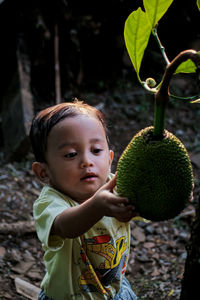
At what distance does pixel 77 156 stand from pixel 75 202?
0.51ft

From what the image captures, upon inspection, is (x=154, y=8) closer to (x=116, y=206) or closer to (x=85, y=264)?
(x=116, y=206)

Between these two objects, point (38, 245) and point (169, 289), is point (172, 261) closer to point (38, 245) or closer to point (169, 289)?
point (169, 289)

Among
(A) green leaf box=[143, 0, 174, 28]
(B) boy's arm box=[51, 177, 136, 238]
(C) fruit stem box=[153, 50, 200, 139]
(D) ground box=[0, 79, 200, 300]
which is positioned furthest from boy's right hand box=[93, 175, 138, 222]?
(D) ground box=[0, 79, 200, 300]

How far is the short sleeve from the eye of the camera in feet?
3.18

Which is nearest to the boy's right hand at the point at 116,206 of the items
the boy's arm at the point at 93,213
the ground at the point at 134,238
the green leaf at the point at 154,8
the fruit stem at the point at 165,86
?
the boy's arm at the point at 93,213

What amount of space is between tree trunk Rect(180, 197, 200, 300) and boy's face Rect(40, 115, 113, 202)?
Answer: 0.33 m

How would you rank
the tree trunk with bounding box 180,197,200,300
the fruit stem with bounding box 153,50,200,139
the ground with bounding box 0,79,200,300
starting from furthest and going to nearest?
1. the ground with bounding box 0,79,200,300
2. the tree trunk with bounding box 180,197,200,300
3. the fruit stem with bounding box 153,50,200,139

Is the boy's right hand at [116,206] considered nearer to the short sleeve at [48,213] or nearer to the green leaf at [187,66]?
the short sleeve at [48,213]

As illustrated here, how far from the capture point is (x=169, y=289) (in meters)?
1.70

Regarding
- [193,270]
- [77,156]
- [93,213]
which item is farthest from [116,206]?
[77,156]

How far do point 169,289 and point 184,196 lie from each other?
1.10 meters

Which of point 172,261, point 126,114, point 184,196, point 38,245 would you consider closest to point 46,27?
point 126,114

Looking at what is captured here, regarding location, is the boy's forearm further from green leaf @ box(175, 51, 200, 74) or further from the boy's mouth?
green leaf @ box(175, 51, 200, 74)

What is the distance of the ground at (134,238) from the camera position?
1737 mm
